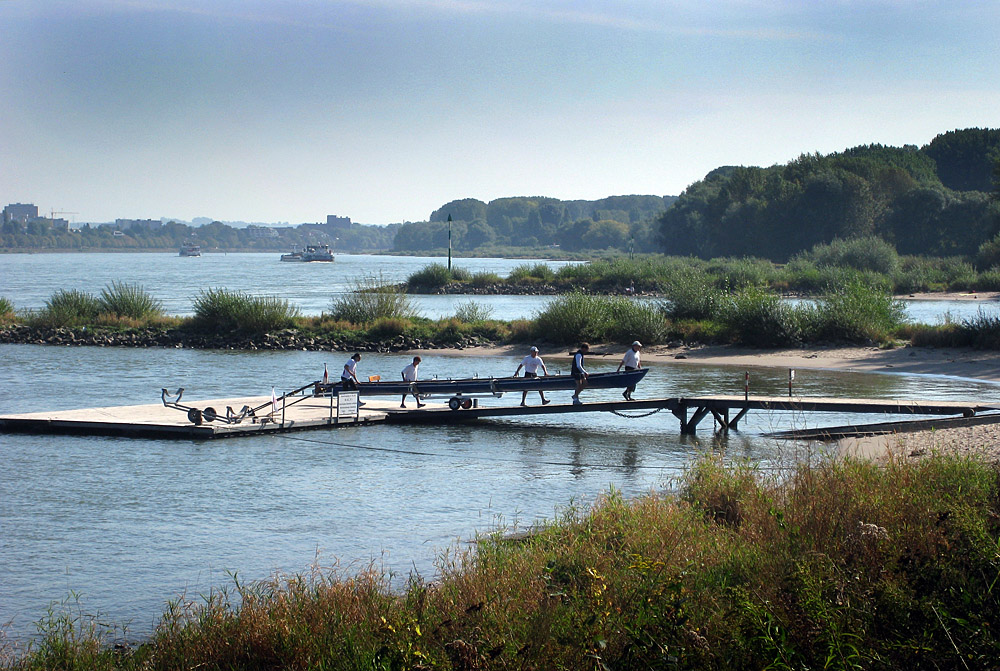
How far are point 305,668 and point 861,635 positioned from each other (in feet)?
15.5

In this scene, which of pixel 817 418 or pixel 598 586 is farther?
pixel 817 418

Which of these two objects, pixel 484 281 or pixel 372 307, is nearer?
pixel 372 307

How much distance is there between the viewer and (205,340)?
165ft

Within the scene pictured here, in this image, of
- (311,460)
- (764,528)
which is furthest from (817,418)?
(764,528)

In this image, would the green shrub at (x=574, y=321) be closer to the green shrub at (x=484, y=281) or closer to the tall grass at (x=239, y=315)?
the tall grass at (x=239, y=315)

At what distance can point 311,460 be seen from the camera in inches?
873

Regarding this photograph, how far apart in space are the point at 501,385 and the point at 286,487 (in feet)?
28.1

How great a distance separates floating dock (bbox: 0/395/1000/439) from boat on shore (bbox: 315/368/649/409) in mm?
463

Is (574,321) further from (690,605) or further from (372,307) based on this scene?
(690,605)

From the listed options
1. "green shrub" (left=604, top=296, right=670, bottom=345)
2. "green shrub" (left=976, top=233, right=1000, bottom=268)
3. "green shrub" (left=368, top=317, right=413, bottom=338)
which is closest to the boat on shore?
"green shrub" (left=604, top=296, right=670, bottom=345)

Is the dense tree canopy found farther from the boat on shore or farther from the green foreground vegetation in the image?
the green foreground vegetation

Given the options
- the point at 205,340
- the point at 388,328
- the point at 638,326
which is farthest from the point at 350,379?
the point at 205,340

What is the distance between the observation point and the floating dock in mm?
23781

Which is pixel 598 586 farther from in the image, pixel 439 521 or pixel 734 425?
pixel 734 425
